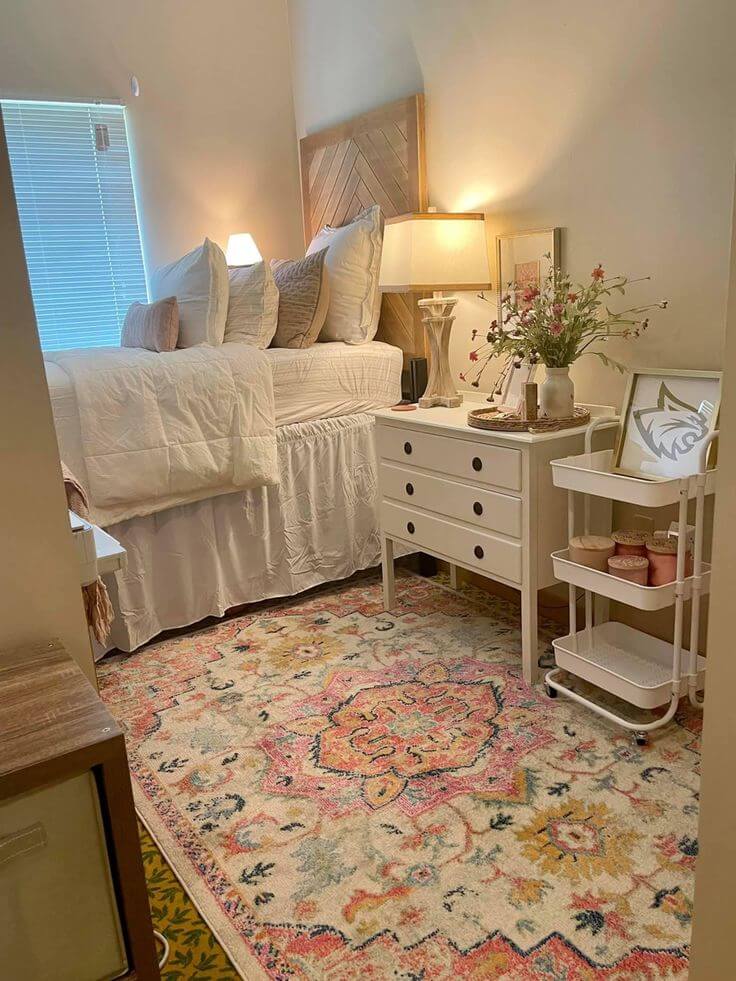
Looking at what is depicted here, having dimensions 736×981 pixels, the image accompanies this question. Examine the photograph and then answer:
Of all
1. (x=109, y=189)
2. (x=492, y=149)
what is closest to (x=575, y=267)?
(x=492, y=149)

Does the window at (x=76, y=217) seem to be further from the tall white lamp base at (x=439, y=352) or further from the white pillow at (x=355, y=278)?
the tall white lamp base at (x=439, y=352)

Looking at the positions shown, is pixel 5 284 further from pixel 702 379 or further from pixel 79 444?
pixel 702 379

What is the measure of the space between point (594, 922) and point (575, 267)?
1.92 meters

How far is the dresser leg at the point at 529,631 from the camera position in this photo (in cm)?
236

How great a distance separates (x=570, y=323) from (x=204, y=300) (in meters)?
1.45

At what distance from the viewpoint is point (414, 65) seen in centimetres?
306

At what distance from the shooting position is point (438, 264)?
2752 mm

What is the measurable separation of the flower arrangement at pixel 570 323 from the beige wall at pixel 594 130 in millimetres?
52

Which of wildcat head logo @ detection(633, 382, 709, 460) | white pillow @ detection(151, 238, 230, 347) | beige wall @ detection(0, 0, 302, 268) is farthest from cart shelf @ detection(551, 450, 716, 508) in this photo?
beige wall @ detection(0, 0, 302, 268)

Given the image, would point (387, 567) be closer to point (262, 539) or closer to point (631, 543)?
point (262, 539)

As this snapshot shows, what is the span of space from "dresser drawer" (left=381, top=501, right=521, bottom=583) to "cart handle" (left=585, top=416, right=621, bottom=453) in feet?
1.19

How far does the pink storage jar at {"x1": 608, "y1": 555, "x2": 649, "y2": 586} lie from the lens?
2066 millimetres

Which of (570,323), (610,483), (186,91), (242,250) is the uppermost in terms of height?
(186,91)

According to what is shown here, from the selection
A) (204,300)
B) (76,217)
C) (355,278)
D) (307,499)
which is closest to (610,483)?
(307,499)
